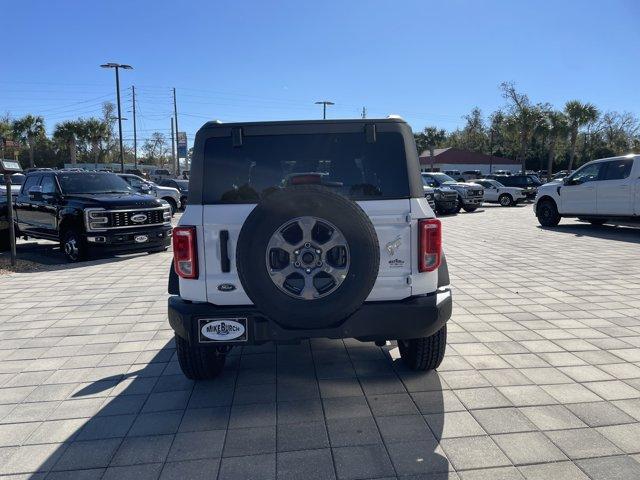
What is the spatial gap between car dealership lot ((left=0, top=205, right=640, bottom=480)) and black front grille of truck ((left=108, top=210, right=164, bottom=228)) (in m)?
3.67

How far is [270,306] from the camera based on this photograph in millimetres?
3100

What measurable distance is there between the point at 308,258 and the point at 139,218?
26.7 ft

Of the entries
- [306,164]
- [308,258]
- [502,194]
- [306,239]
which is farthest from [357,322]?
[502,194]

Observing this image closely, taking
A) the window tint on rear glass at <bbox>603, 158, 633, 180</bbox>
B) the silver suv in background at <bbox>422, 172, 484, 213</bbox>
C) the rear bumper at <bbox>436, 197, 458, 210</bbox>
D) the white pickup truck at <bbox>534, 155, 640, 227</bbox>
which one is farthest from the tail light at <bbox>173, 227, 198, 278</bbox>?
the silver suv in background at <bbox>422, 172, 484, 213</bbox>

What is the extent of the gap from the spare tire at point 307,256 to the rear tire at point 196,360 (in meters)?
1.00

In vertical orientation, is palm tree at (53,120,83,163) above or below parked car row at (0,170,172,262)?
above

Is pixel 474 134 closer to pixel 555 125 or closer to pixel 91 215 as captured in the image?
pixel 555 125

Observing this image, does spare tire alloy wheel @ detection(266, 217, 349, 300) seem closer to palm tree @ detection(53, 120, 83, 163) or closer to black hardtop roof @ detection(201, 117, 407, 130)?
black hardtop roof @ detection(201, 117, 407, 130)

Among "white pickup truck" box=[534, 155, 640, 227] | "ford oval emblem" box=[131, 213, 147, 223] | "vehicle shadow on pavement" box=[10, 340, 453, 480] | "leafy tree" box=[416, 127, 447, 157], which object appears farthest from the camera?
"leafy tree" box=[416, 127, 447, 157]

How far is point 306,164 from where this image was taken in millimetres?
3543

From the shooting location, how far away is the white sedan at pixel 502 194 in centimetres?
2609

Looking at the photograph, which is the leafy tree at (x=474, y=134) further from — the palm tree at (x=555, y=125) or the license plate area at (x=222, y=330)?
the license plate area at (x=222, y=330)

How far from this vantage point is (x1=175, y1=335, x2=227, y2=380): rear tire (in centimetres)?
382

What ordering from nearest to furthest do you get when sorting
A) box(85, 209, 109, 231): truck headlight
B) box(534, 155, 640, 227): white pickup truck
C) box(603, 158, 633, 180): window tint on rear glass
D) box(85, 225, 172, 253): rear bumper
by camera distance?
box(85, 209, 109, 231): truck headlight → box(85, 225, 172, 253): rear bumper → box(534, 155, 640, 227): white pickup truck → box(603, 158, 633, 180): window tint on rear glass
